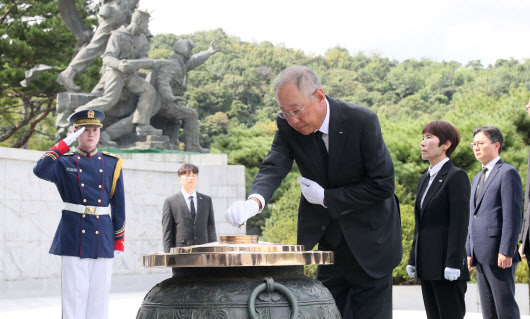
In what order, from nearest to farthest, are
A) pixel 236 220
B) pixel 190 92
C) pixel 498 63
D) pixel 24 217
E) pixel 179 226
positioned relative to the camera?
pixel 236 220
pixel 179 226
pixel 24 217
pixel 190 92
pixel 498 63

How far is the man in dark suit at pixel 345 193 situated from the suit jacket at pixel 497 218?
6.29 ft

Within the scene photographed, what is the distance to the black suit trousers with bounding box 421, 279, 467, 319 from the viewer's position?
4457mm

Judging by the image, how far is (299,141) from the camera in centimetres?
334

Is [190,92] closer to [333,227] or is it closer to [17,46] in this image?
[17,46]

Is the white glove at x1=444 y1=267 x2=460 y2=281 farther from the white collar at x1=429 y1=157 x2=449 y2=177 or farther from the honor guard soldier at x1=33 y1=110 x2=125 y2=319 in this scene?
the honor guard soldier at x1=33 y1=110 x2=125 y2=319

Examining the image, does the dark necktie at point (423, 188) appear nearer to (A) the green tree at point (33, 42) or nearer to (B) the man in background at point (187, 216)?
(B) the man in background at point (187, 216)

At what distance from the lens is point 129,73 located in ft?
46.4

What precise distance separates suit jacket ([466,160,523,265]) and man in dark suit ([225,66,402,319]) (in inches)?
75.5

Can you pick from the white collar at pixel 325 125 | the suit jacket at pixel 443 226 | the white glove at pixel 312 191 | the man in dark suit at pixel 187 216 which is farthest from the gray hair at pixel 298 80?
the man in dark suit at pixel 187 216

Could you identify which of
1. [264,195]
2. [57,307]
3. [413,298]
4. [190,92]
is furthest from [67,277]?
[190,92]

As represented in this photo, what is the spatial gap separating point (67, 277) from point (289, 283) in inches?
114

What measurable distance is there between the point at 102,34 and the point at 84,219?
10.2 metres

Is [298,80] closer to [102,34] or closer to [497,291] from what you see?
[497,291]

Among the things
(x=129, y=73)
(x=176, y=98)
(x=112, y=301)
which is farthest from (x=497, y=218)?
(x=176, y=98)
